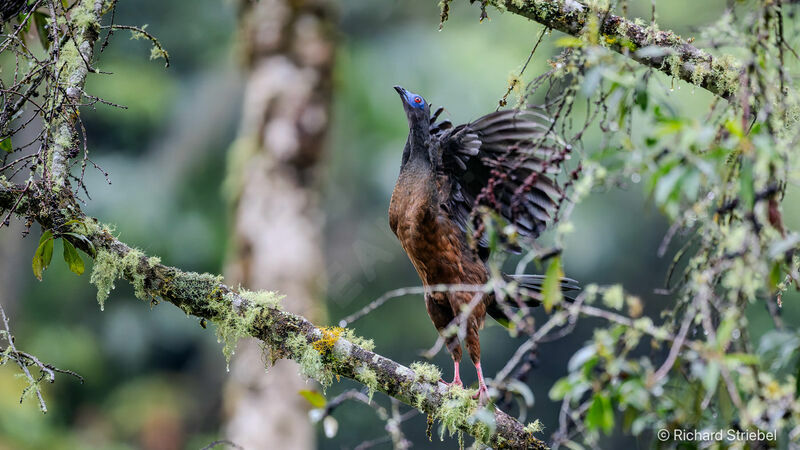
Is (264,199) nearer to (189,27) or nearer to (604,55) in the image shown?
(604,55)

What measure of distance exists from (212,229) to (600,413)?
8708 mm

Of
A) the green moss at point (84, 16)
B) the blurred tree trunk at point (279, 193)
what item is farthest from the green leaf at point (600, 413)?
the blurred tree trunk at point (279, 193)

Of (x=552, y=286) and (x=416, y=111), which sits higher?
(x=416, y=111)

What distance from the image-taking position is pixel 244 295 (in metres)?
2.47

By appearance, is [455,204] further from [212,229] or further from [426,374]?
[212,229]

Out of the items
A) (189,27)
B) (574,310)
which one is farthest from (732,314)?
(189,27)

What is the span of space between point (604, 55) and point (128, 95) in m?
8.88

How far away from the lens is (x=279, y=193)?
18.6ft

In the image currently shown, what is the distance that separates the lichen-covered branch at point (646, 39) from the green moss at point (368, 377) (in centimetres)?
122

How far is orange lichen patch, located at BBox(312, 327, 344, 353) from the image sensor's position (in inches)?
95.3

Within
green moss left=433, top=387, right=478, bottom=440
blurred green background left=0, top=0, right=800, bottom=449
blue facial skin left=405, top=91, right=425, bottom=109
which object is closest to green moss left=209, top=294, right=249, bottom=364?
green moss left=433, top=387, right=478, bottom=440

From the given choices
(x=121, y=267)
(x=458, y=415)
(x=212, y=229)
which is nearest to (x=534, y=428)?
(x=458, y=415)

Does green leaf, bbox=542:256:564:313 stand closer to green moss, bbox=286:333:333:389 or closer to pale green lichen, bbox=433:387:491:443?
pale green lichen, bbox=433:387:491:443

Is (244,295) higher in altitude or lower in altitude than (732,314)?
higher
